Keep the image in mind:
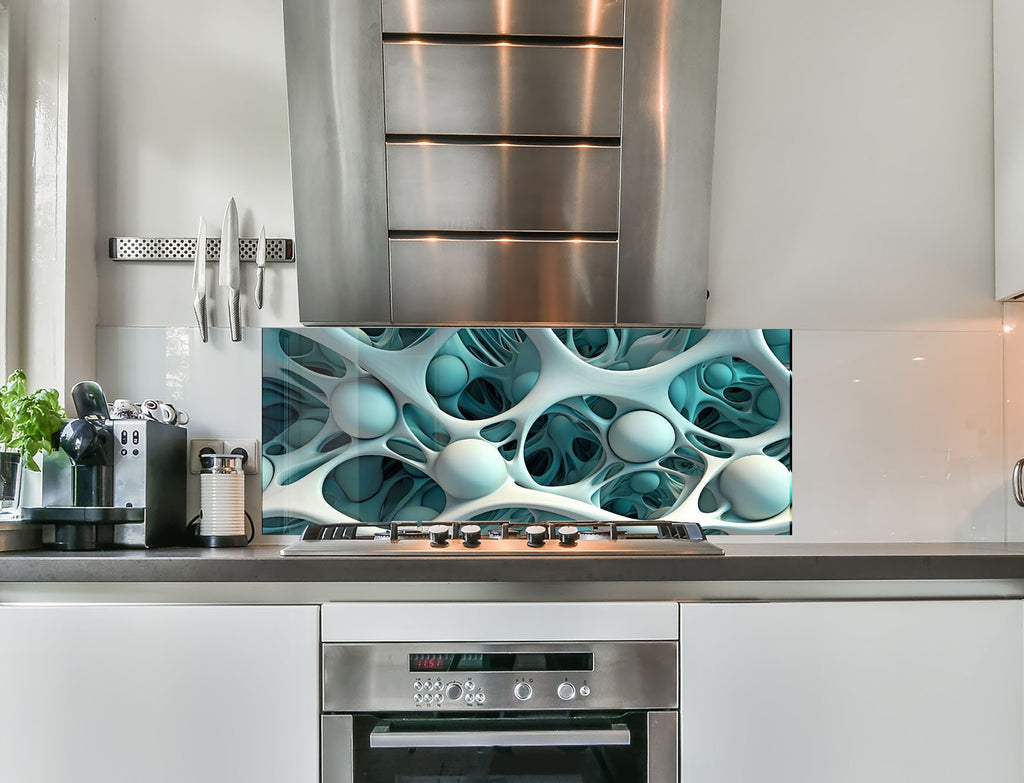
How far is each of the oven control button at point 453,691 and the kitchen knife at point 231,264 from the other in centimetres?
101

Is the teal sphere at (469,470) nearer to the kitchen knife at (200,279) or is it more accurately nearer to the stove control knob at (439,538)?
the stove control knob at (439,538)

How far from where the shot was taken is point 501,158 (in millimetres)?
1911

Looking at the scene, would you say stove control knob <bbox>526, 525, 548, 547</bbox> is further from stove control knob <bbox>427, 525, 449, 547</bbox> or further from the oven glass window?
the oven glass window

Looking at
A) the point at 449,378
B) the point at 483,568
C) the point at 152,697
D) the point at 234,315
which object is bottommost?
the point at 152,697

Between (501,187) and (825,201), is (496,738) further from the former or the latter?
(825,201)

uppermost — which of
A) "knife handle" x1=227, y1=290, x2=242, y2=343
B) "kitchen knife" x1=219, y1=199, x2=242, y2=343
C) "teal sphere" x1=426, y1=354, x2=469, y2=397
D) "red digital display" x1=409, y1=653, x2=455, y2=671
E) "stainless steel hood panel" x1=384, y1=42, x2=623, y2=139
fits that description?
"stainless steel hood panel" x1=384, y1=42, x2=623, y2=139

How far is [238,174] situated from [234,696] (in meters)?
1.23

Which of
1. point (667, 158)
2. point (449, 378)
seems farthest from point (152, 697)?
point (667, 158)

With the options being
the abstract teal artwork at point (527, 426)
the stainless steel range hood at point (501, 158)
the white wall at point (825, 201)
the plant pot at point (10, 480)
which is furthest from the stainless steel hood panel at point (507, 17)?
the plant pot at point (10, 480)

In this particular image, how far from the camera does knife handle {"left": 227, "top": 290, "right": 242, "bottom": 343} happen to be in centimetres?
203

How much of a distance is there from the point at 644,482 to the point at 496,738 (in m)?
0.80

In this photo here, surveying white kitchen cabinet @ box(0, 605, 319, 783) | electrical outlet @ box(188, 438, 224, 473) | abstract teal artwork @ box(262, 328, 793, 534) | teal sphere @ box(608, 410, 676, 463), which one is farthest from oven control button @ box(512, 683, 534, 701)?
electrical outlet @ box(188, 438, 224, 473)

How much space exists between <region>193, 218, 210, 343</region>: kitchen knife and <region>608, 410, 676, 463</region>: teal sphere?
1.02 meters

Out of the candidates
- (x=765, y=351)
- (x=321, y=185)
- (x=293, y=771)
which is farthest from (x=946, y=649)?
(x=321, y=185)
